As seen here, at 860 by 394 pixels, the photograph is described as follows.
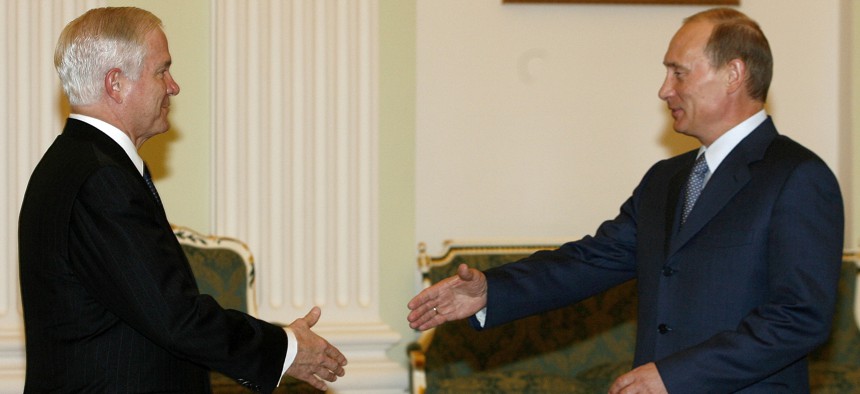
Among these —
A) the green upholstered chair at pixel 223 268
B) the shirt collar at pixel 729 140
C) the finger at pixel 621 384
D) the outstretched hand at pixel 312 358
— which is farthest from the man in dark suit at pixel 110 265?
the green upholstered chair at pixel 223 268

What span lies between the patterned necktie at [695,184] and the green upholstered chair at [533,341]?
224cm

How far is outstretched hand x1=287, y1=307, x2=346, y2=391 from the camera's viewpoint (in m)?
3.14

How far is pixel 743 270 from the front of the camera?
117 inches

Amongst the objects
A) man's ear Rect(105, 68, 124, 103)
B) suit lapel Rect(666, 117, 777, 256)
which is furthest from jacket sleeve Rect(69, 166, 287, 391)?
suit lapel Rect(666, 117, 777, 256)

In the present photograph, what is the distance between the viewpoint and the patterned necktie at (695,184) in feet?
10.5

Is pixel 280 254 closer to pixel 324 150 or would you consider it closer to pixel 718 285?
pixel 324 150

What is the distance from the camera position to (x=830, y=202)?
293cm

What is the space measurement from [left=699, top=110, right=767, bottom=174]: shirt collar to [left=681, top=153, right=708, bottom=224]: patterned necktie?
0.03 metres

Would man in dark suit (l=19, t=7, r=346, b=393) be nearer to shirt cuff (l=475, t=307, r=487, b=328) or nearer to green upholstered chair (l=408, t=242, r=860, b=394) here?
Answer: shirt cuff (l=475, t=307, r=487, b=328)

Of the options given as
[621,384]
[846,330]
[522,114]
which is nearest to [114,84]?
[621,384]

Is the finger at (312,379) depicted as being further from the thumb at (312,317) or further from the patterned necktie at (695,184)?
the patterned necktie at (695,184)

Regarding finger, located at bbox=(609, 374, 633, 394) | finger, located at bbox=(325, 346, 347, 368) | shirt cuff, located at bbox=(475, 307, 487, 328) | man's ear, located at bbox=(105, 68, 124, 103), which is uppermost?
man's ear, located at bbox=(105, 68, 124, 103)

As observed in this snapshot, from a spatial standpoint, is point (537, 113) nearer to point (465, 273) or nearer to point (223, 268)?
point (223, 268)

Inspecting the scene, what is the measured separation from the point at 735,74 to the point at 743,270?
0.60 meters
